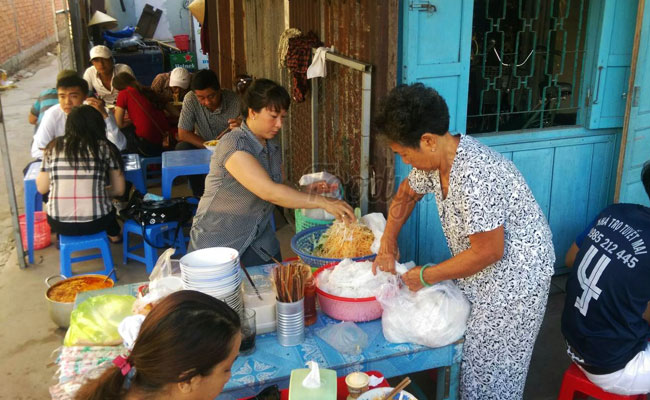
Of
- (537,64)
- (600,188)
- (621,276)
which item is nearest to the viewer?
(621,276)

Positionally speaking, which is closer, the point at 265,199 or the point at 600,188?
the point at 265,199

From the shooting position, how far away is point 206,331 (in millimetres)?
1601

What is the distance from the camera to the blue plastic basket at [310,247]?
9.71 feet

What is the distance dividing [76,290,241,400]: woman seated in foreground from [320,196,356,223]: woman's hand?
4.51ft

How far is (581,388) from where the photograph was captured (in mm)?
2859

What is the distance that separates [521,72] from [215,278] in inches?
131

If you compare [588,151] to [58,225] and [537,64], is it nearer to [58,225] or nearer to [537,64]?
[537,64]

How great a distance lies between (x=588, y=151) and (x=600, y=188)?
0.34m

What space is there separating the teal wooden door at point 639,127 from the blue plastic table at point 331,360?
244 cm

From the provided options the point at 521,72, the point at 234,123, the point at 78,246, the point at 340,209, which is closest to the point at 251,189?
the point at 340,209

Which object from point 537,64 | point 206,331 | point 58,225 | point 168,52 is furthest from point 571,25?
point 168,52

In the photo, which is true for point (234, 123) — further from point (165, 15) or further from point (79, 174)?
point (165, 15)

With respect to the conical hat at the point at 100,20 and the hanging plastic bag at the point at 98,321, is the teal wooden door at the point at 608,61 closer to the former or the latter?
the hanging plastic bag at the point at 98,321

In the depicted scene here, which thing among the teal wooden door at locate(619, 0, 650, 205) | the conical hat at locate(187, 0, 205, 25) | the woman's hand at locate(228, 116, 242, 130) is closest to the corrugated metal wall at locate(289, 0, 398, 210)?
the woman's hand at locate(228, 116, 242, 130)
